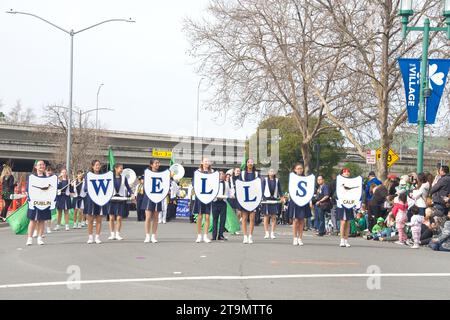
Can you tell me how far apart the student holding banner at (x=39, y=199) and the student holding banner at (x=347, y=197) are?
670 centimetres

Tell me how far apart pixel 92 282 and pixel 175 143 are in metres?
59.2

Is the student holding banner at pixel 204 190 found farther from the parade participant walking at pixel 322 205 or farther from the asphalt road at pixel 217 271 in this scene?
the parade participant walking at pixel 322 205

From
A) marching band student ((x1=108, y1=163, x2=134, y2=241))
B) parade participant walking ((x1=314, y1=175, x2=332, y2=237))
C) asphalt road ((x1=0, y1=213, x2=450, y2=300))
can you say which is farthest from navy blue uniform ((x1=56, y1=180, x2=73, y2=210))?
parade participant walking ((x1=314, y1=175, x2=332, y2=237))

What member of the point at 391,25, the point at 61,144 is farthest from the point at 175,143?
the point at 391,25

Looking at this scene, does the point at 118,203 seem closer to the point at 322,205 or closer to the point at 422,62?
the point at 322,205

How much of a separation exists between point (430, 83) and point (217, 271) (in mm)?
12393

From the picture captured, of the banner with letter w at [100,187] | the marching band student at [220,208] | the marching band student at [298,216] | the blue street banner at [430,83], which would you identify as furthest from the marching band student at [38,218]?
the blue street banner at [430,83]

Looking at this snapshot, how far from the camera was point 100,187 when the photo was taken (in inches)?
674

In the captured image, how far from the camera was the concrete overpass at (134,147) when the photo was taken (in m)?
61.4

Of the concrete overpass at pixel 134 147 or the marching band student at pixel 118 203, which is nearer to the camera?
the marching band student at pixel 118 203

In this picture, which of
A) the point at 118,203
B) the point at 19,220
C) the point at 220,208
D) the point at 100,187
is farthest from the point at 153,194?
the point at 19,220

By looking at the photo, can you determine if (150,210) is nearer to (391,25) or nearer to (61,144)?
(391,25)
